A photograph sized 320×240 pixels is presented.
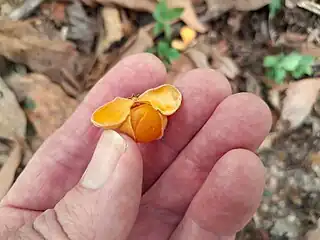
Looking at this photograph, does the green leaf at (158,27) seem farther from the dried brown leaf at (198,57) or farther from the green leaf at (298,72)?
the green leaf at (298,72)

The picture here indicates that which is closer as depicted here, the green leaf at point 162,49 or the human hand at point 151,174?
the human hand at point 151,174

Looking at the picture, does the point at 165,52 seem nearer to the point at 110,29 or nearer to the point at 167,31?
the point at 167,31

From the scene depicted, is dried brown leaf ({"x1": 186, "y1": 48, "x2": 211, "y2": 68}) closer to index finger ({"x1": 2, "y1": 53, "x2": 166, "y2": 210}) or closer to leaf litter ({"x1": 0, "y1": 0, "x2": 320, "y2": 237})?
leaf litter ({"x1": 0, "y1": 0, "x2": 320, "y2": 237})

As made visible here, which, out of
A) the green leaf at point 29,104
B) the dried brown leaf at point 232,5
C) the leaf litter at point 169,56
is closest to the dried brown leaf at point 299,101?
the leaf litter at point 169,56

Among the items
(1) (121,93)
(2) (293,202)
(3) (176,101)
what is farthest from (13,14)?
(2) (293,202)

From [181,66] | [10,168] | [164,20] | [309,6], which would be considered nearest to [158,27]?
[164,20]

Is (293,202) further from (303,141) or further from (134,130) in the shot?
(134,130)

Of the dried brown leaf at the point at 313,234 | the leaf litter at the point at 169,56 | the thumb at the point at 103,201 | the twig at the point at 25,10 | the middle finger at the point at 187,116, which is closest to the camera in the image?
the thumb at the point at 103,201
